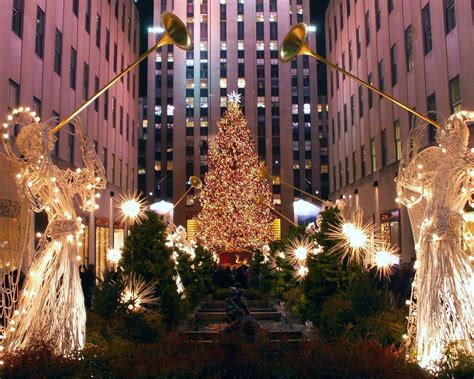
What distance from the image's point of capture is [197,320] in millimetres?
18562

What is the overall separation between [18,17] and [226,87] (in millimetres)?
55725

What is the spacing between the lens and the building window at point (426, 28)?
24312mm

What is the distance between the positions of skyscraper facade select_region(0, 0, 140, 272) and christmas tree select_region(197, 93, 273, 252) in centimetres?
648

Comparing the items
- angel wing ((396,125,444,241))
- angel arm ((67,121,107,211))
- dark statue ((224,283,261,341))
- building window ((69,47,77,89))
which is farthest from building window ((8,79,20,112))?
angel wing ((396,125,444,241))

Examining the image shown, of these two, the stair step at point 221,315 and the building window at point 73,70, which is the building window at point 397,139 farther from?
the building window at point 73,70

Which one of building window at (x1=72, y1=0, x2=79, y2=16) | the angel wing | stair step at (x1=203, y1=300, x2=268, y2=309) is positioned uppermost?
building window at (x1=72, y1=0, x2=79, y2=16)

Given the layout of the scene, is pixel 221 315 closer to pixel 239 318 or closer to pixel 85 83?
pixel 239 318

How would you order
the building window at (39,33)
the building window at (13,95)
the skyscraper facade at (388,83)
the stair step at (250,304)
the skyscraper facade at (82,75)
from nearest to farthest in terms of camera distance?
the building window at (13,95) → the skyscraper facade at (82,75) → the skyscraper facade at (388,83) → the stair step at (250,304) → the building window at (39,33)

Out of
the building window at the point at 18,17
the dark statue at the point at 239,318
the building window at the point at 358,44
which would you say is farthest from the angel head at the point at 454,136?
the building window at the point at 358,44

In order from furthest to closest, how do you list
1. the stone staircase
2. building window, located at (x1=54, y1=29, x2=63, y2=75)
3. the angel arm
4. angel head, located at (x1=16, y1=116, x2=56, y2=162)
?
building window, located at (x1=54, y1=29, x2=63, y2=75), the stone staircase, the angel arm, angel head, located at (x1=16, y1=116, x2=56, y2=162)

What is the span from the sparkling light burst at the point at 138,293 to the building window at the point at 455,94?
13.9 meters

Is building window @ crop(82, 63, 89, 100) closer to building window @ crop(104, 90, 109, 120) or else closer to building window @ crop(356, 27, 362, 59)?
building window @ crop(104, 90, 109, 120)

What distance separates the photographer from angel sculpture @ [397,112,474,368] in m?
7.98

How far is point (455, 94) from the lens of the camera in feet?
69.4
